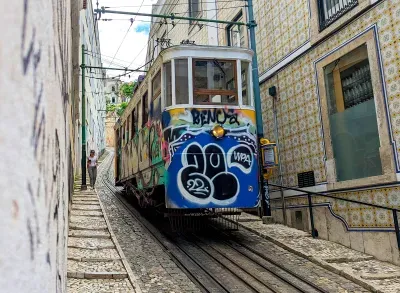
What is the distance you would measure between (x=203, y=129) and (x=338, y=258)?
130 inches

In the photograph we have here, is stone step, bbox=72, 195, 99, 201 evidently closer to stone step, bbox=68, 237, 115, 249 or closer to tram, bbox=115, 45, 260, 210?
tram, bbox=115, 45, 260, 210

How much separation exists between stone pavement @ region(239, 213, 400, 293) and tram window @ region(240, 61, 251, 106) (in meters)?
2.82

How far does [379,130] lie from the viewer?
7125 millimetres

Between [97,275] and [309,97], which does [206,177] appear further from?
[309,97]

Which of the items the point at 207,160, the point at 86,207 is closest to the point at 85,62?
the point at 86,207

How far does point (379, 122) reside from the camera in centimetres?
713

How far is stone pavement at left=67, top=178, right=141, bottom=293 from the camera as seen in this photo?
5.11m

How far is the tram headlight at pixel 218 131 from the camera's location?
24.8 ft

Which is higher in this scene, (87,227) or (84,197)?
(84,197)

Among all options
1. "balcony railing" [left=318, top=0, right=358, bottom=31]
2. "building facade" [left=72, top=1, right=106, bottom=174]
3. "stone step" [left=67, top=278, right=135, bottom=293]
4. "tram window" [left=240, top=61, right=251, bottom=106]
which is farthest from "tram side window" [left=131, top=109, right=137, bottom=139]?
"stone step" [left=67, top=278, right=135, bottom=293]

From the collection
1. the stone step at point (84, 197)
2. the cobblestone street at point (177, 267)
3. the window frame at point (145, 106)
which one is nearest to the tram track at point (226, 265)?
the cobblestone street at point (177, 267)

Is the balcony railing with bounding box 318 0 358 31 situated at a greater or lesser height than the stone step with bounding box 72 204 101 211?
greater

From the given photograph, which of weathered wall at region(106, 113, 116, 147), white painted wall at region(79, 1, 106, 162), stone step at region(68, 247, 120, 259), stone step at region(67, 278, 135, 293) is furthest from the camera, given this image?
weathered wall at region(106, 113, 116, 147)

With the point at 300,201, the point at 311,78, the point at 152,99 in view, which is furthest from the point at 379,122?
the point at 152,99
